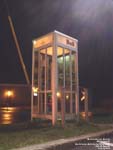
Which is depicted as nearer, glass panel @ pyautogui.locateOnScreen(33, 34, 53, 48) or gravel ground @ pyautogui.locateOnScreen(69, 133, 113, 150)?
gravel ground @ pyautogui.locateOnScreen(69, 133, 113, 150)

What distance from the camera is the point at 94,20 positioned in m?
17.2

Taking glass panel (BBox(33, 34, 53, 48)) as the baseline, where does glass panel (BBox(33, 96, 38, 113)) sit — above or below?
below

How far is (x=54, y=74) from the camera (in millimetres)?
10172

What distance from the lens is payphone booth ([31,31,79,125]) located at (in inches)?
412

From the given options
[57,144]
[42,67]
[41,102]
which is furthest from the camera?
[42,67]

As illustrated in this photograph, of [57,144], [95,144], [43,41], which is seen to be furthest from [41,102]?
[57,144]

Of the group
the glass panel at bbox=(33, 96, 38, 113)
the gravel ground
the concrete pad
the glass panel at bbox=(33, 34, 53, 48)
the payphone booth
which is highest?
the glass panel at bbox=(33, 34, 53, 48)

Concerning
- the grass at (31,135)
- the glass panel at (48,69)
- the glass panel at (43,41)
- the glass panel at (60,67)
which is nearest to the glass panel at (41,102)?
the glass panel at (48,69)

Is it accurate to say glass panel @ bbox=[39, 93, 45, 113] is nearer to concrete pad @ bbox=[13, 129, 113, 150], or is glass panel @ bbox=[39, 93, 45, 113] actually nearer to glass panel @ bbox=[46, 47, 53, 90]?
glass panel @ bbox=[46, 47, 53, 90]

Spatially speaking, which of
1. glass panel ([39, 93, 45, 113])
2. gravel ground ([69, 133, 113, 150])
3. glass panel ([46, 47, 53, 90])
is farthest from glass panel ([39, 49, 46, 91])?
gravel ground ([69, 133, 113, 150])

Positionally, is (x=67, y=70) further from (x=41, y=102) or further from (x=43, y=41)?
(x=41, y=102)

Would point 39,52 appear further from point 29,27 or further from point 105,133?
point 29,27

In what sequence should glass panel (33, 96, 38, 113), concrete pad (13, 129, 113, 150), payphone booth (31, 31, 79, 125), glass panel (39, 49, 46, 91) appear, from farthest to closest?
1. glass panel (33, 96, 38, 113)
2. glass panel (39, 49, 46, 91)
3. payphone booth (31, 31, 79, 125)
4. concrete pad (13, 129, 113, 150)

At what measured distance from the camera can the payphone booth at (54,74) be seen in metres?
10.5
